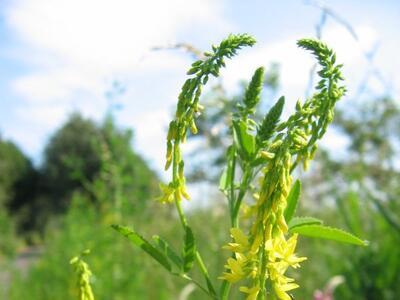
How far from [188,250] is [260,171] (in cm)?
15

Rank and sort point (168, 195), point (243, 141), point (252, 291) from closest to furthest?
1. point (252, 291)
2. point (168, 195)
3. point (243, 141)

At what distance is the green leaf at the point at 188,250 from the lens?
2.69ft

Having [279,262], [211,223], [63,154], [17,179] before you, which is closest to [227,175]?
[279,262]

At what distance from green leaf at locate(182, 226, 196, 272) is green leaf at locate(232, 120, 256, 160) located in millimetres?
137

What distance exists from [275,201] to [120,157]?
3903 millimetres

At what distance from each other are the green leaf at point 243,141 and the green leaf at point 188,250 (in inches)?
5.4

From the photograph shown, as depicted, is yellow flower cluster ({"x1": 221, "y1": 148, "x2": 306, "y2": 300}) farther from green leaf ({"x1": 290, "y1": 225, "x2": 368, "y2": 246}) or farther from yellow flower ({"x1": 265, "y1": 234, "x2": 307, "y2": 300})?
green leaf ({"x1": 290, "y1": 225, "x2": 368, "y2": 246})

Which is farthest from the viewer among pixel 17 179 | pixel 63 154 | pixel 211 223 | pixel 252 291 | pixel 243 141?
pixel 17 179

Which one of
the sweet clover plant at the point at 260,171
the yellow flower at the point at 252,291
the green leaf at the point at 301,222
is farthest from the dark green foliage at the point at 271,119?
the yellow flower at the point at 252,291

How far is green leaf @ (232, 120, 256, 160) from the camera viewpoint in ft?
2.84

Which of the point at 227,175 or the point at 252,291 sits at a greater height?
the point at 227,175

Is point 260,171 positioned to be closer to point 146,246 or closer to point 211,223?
point 146,246

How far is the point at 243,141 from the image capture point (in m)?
0.88

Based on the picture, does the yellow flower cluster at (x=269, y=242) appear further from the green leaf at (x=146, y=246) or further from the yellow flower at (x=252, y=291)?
the green leaf at (x=146, y=246)
